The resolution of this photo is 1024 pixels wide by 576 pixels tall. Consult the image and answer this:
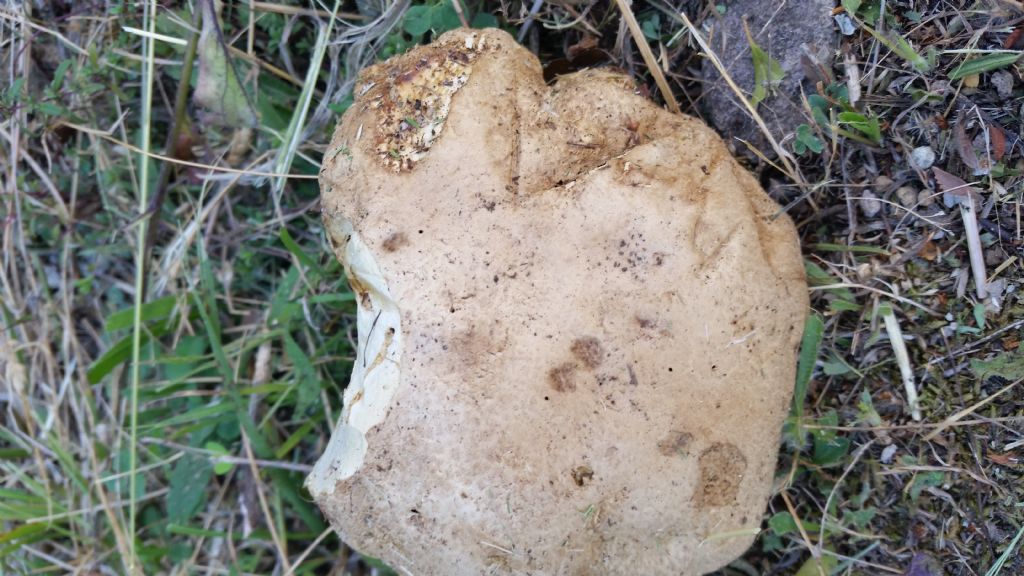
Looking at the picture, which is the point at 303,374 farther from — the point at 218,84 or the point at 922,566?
the point at 922,566

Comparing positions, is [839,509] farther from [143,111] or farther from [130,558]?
[143,111]

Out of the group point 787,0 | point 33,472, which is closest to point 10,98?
point 33,472

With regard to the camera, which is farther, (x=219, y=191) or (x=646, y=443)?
(x=219, y=191)

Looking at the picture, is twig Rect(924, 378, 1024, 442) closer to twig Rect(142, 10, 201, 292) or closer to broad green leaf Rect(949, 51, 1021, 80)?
broad green leaf Rect(949, 51, 1021, 80)

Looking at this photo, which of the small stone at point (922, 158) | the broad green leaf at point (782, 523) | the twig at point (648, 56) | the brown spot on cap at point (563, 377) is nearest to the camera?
the brown spot on cap at point (563, 377)

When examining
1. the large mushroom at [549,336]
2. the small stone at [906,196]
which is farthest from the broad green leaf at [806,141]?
the large mushroom at [549,336]

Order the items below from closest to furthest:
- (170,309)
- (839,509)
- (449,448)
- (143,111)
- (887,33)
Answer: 1. (449,448)
2. (887,33)
3. (839,509)
4. (143,111)
5. (170,309)

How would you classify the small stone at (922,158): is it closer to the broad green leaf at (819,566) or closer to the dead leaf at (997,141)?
the dead leaf at (997,141)
